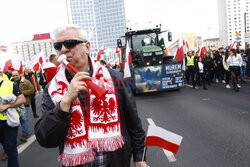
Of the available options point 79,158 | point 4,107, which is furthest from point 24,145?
point 79,158

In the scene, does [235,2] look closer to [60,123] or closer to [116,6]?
[116,6]

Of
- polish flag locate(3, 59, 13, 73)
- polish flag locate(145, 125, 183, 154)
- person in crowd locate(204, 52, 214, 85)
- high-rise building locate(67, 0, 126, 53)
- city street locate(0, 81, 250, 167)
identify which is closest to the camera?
polish flag locate(145, 125, 183, 154)

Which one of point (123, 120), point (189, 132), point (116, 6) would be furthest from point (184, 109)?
point (116, 6)

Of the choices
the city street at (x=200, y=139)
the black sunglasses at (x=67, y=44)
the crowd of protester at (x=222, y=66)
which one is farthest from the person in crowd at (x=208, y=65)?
the black sunglasses at (x=67, y=44)

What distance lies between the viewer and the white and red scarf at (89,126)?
150cm

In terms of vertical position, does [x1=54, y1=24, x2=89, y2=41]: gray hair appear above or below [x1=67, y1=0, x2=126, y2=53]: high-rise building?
below

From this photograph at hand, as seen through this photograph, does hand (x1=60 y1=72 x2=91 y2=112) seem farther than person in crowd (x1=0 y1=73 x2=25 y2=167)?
No

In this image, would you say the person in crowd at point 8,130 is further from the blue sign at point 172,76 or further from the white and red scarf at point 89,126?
the blue sign at point 172,76

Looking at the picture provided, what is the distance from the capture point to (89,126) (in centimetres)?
155

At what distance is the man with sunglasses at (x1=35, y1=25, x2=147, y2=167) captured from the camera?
144 centimetres

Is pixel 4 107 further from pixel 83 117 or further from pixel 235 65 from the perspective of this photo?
pixel 235 65

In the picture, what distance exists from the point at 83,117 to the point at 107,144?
0.26 meters

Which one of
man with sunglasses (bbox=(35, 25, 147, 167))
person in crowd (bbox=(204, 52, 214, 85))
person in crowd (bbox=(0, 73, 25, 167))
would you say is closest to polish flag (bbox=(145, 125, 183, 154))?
man with sunglasses (bbox=(35, 25, 147, 167))

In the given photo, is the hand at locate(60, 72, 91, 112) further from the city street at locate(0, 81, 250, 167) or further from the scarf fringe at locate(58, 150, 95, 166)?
the city street at locate(0, 81, 250, 167)
